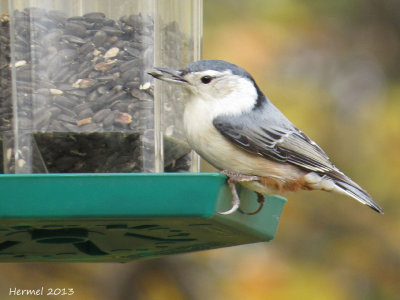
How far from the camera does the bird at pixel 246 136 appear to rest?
3.76 metres

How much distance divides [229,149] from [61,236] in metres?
0.85

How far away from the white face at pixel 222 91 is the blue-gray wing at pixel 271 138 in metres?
0.06

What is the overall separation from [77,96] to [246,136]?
30.0 inches

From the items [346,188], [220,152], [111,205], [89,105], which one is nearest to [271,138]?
[220,152]

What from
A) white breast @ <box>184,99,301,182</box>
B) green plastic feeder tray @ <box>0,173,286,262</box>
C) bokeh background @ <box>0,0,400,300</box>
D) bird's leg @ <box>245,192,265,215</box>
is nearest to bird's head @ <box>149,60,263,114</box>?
white breast @ <box>184,99,301,182</box>

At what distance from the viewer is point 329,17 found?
6977 mm

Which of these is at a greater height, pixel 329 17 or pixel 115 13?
pixel 115 13

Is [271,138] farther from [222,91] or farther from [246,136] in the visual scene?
[222,91]

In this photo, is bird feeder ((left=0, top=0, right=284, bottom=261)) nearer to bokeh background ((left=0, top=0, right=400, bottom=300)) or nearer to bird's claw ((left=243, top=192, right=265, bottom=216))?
bird's claw ((left=243, top=192, right=265, bottom=216))

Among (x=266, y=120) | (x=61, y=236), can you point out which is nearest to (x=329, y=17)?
(x=266, y=120)

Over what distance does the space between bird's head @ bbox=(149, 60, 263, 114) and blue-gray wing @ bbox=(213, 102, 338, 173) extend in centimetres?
7

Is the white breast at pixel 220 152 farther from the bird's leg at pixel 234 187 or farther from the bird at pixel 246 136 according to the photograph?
the bird's leg at pixel 234 187

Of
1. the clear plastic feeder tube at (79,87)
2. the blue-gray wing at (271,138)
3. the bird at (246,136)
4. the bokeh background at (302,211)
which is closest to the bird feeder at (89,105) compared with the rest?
the clear plastic feeder tube at (79,87)

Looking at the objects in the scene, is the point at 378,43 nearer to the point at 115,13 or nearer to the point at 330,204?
the point at 330,204
